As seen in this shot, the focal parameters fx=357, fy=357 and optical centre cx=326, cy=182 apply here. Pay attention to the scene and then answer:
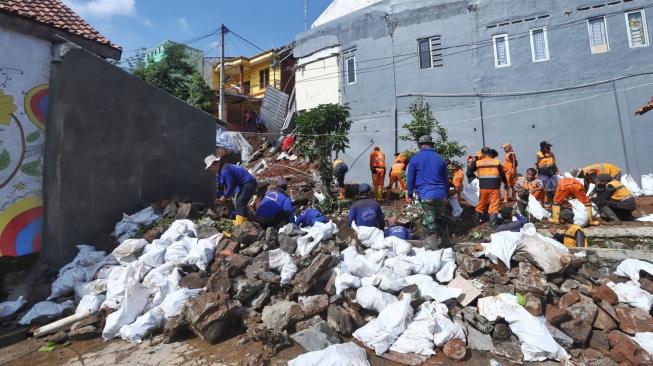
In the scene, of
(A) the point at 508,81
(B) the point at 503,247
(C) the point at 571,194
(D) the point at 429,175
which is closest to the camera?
(B) the point at 503,247

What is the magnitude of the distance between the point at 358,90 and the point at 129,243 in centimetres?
1109

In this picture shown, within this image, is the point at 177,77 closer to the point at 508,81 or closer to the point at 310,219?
the point at 508,81

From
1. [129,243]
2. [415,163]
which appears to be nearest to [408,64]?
[415,163]

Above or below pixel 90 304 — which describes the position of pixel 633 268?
above

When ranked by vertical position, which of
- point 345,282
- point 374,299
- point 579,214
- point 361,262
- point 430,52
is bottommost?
point 374,299

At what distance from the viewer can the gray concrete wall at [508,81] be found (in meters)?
10.7

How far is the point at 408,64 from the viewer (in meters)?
13.3

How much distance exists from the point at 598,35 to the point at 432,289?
11.8m

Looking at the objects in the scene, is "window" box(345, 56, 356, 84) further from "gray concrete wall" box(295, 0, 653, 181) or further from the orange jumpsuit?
the orange jumpsuit

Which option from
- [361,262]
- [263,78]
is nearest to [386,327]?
[361,262]

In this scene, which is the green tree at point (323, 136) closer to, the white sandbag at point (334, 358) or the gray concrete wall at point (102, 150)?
the gray concrete wall at point (102, 150)

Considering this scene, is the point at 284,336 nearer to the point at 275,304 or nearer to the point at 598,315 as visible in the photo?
the point at 275,304

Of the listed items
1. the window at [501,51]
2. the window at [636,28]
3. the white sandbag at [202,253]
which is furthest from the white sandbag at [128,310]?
the window at [636,28]

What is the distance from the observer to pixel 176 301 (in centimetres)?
396
